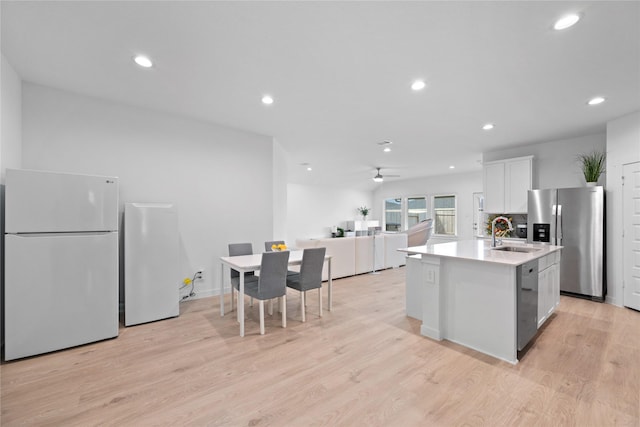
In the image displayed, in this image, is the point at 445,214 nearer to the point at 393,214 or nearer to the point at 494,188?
the point at 393,214

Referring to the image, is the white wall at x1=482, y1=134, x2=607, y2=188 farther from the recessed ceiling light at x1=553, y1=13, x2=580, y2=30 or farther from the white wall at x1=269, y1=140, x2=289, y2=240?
the white wall at x1=269, y1=140, x2=289, y2=240

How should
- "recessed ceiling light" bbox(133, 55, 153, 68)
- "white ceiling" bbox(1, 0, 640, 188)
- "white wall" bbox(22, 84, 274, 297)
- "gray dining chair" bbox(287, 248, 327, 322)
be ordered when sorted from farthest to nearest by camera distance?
"gray dining chair" bbox(287, 248, 327, 322)
"white wall" bbox(22, 84, 274, 297)
"recessed ceiling light" bbox(133, 55, 153, 68)
"white ceiling" bbox(1, 0, 640, 188)

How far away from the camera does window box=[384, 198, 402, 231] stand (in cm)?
1096

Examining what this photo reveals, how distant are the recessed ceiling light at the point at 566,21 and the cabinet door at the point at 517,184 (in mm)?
3844

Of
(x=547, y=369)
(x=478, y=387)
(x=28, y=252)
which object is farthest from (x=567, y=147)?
(x=28, y=252)

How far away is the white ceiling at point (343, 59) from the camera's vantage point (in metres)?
1.97

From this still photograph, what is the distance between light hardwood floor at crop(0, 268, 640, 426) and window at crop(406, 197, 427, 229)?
687 cm

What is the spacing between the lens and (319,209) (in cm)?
1049

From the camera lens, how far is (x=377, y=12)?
1941mm

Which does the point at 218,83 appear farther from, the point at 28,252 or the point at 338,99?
the point at 28,252

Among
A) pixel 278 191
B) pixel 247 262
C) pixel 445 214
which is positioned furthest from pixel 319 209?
pixel 247 262

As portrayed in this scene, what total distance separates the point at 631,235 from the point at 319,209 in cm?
796

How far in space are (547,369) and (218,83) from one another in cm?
413

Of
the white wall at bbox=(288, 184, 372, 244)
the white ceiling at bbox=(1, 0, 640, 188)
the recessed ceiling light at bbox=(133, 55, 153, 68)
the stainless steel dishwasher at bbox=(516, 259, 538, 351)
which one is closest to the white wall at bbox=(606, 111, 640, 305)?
the white ceiling at bbox=(1, 0, 640, 188)
